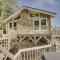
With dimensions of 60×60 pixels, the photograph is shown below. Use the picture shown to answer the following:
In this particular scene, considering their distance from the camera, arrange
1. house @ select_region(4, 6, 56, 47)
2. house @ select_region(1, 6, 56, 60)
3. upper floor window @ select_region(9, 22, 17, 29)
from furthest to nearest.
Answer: upper floor window @ select_region(9, 22, 17, 29), house @ select_region(4, 6, 56, 47), house @ select_region(1, 6, 56, 60)

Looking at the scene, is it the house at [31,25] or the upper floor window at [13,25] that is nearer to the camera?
the house at [31,25]

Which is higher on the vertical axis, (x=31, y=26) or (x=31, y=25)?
(x=31, y=25)

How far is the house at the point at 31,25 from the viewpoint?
21562mm

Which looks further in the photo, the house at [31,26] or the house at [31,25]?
the house at [31,25]

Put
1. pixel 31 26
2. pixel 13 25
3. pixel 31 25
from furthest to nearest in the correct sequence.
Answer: pixel 13 25, pixel 31 25, pixel 31 26

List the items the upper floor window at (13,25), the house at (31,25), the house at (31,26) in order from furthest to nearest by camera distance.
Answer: the upper floor window at (13,25)
the house at (31,25)
the house at (31,26)

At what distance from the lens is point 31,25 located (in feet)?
77.1

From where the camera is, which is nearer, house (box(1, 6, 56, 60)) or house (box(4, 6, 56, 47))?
house (box(1, 6, 56, 60))

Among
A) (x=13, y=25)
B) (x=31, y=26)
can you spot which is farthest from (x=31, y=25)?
(x=13, y=25)

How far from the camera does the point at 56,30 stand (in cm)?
2278

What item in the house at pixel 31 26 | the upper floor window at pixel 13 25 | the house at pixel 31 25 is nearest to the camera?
the house at pixel 31 26

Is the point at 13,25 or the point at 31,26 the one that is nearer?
the point at 31,26

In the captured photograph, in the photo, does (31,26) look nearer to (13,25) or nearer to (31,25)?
(31,25)

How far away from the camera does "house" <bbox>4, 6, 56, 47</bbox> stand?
21562 millimetres
